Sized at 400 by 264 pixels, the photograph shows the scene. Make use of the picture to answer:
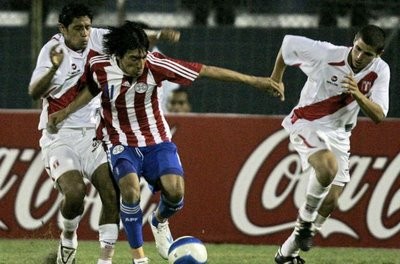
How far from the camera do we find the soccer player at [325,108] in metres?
9.72

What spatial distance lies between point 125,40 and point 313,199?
77.5 inches

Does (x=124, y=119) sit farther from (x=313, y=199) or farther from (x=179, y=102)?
(x=179, y=102)

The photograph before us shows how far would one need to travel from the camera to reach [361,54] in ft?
31.8

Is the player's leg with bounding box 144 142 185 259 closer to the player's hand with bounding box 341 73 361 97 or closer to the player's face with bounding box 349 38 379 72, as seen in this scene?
the player's hand with bounding box 341 73 361 97

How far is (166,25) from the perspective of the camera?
12719mm

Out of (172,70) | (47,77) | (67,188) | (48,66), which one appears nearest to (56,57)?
(47,77)

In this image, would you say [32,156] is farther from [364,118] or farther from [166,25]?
[364,118]

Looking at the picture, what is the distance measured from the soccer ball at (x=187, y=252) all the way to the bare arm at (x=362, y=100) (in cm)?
163

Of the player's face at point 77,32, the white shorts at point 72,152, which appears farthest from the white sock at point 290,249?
the player's face at point 77,32

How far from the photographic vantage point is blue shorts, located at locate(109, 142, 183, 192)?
919 centimetres

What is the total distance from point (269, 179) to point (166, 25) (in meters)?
1.96

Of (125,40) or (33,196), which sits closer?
(125,40)

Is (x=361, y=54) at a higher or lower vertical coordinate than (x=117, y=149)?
higher

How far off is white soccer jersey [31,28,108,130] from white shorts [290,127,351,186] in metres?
1.64
